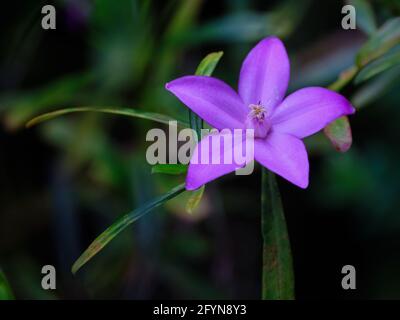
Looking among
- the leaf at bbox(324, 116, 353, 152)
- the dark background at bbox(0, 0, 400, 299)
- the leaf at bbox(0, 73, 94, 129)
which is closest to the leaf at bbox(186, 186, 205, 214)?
the leaf at bbox(324, 116, 353, 152)


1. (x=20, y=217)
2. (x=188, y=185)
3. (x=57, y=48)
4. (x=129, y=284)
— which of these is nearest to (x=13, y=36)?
(x=57, y=48)

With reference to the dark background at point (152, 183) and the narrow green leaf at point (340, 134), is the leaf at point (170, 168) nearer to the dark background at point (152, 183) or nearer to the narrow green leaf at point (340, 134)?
the narrow green leaf at point (340, 134)

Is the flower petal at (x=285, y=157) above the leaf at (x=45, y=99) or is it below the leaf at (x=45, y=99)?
below

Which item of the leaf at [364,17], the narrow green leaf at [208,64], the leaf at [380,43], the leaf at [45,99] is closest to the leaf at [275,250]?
the narrow green leaf at [208,64]

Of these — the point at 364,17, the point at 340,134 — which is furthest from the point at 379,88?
the point at 340,134

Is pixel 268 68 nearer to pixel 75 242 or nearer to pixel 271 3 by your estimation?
pixel 75 242

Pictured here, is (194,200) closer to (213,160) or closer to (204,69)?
(213,160)
